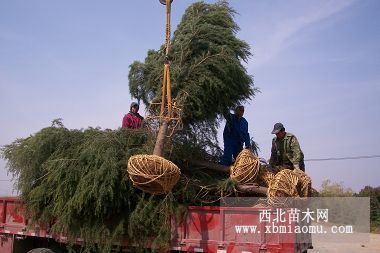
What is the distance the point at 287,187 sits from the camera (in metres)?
5.86

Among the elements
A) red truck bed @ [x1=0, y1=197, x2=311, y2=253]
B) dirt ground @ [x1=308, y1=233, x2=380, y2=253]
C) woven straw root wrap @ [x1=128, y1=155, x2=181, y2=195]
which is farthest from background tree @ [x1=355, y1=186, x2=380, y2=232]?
woven straw root wrap @ [x1=128, y1=155, x2=181, y2=195]

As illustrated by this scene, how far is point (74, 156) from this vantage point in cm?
660

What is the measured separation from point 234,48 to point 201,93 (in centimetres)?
124

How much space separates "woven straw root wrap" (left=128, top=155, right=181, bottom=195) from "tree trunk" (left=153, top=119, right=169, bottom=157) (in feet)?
1.79

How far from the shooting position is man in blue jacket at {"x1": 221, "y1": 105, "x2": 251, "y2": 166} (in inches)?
314

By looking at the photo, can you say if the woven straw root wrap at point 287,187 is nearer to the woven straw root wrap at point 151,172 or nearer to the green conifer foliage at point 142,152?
the green conifer foliage at point 142,152

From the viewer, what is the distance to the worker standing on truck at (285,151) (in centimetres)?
735

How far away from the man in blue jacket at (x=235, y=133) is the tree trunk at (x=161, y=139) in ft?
6.04

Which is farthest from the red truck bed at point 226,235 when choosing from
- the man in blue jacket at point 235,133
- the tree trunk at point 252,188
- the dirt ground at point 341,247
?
the dirt ground at point 341,247

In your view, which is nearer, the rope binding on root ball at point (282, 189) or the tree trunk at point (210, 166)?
the rope binding on root ball at point (282, 189)

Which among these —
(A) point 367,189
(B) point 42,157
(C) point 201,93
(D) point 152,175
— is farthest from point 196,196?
(A) point 367,189

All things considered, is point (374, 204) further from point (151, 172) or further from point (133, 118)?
point (151, 172)

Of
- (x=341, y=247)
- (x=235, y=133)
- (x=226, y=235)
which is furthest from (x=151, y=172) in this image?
(x=341, y=247)

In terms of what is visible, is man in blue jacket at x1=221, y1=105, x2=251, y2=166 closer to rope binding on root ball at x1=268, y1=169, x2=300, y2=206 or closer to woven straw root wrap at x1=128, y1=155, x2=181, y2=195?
rope binding on root ball at x1=268, y1=169, x2=300, y2=206
